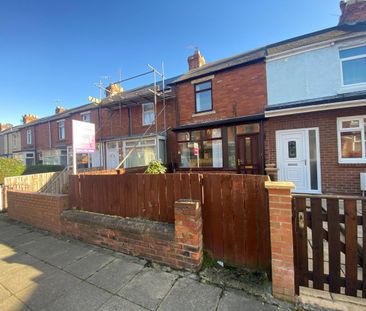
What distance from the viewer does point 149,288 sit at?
2.38m

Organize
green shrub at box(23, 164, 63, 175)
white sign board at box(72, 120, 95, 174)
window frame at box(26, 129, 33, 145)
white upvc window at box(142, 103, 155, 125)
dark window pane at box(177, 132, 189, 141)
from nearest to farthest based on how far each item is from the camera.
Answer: white sign board at box(72, 120, 95, 174) → dark window pane at box(177, 132, 189, 141) → white upvc window at box(142, 103, 155, 125) → green shrub at box(23, 164, 63, 175) → window frame at box(26, 129, 33, 145)

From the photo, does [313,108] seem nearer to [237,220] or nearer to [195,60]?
[237,220]

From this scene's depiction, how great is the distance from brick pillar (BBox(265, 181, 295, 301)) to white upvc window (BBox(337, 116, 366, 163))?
6.22 m

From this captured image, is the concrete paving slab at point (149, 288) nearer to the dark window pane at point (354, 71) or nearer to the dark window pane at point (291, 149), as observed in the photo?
the dark window pane at point (291, 149)

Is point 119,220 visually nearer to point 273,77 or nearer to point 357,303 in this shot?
point 357,303

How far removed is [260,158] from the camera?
810 centimetres

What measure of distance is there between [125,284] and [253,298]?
1526mm

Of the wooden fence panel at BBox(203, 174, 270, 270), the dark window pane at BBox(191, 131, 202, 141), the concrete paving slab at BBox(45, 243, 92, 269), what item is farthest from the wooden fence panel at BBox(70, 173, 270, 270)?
the dark window pane at BBox(191, 131, 202, 141)

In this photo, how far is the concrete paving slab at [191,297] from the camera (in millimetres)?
2057

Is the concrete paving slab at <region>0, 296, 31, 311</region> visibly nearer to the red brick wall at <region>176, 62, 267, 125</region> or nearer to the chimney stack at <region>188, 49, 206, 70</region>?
the red brick wall at <region>176, 62, 267, 125</region>

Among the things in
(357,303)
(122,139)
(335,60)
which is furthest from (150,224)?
(122,139)

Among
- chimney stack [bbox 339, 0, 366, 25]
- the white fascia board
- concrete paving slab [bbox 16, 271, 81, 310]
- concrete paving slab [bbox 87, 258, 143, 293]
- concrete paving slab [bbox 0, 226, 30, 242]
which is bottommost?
concrete paving slab [bbox 0, 226, 30, 242]

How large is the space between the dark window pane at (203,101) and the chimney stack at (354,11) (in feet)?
20.5

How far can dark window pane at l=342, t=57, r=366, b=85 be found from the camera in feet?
22.5
